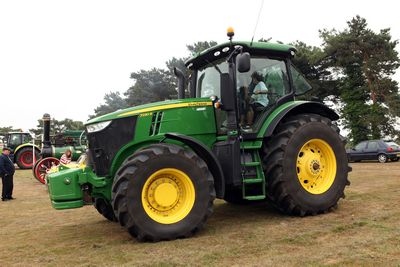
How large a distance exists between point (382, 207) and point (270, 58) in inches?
115

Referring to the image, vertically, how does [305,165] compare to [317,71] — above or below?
below

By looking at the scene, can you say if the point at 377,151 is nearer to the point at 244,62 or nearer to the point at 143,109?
the point at 244,62

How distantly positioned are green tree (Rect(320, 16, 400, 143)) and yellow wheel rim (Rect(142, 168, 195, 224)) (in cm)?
2899

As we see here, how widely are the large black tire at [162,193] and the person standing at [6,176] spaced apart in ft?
25.5

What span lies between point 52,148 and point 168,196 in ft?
43.4

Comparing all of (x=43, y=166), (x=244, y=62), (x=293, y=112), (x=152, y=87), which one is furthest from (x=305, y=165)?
(x=152, y=87)

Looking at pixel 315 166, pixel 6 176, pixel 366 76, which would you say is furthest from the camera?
pixel 366 76

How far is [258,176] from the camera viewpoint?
6.25m

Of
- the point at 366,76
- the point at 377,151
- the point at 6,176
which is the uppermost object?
the point at 366,76

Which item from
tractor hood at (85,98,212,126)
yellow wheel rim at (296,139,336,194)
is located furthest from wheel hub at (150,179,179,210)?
yellow wheel rim at (296,139,336,194)

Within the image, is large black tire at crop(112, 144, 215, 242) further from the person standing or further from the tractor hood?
the person standing

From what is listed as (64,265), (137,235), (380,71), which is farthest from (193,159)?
(380,71)

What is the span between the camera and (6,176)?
12156mm

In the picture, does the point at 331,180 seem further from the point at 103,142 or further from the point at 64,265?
the point at 64,265
